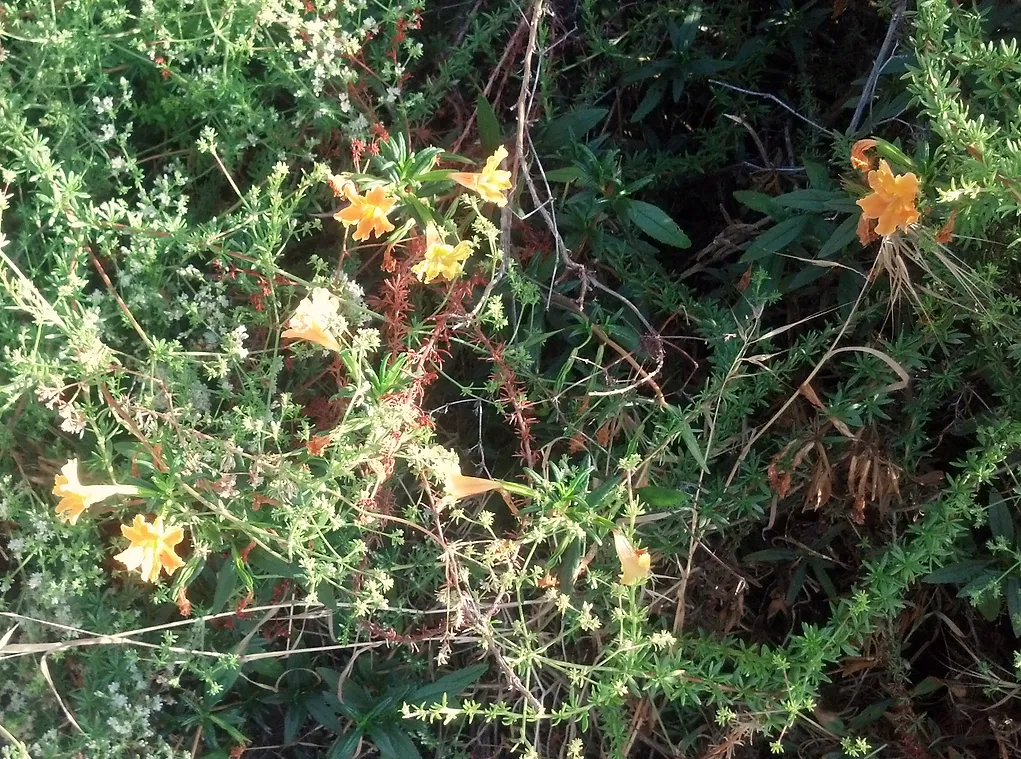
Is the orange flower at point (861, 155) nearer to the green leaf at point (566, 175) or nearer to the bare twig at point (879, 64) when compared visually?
the bare twig at point (879, 64)

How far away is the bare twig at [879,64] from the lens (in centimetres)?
162

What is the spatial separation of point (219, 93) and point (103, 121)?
0.30m

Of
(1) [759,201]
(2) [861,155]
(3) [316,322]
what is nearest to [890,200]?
(2) [861,155]

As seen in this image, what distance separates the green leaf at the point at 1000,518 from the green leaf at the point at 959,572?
68 mm

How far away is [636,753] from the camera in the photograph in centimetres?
186

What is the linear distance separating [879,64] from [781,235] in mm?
390

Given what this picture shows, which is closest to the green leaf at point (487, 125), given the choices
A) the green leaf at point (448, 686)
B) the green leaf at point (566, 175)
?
the green leaf at point (566, 175)

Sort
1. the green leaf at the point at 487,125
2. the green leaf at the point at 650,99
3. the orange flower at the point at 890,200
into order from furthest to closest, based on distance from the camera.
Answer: the green leaf at the point at 650,99 → the green leaf at the point at 487,125 → the orange flower at the point at 890,200

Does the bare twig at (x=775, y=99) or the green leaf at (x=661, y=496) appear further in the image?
the bare twig at (x=775, y=99)

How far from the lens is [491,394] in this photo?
1.70 meters

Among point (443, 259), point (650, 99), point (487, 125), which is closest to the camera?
point (443, 259)

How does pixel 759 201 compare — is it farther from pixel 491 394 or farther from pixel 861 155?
pixel 491 394

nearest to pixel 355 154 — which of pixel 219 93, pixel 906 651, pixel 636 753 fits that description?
pixel 219 93

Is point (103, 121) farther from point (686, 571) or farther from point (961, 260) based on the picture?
point (961, 260)
